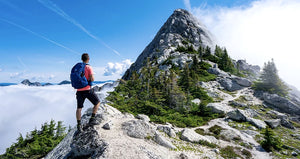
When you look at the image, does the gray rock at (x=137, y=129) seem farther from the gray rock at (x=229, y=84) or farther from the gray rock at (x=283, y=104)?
the gray rock at (x=229, y=84)

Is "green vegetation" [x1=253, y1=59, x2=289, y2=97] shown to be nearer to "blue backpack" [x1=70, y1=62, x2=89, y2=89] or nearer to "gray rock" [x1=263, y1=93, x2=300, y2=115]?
"gray rock" [x1=263, y1=93, x2=300, y2=115]

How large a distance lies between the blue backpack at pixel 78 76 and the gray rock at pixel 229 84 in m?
56.5

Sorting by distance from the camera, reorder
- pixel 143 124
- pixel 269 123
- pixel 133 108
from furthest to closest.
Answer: pixel 133 108, pixel 269 123, pixel 143 124

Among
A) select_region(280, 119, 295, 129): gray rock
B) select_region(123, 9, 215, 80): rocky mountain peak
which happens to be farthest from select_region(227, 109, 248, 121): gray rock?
select_region(123, 9, 215, 80): rocky mountain peak

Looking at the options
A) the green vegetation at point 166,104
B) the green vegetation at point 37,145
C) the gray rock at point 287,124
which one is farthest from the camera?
the green vegetation at point 37,145

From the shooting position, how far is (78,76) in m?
5.89

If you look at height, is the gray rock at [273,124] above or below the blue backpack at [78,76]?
below

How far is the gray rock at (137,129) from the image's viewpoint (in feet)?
28.4

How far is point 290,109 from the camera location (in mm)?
37969

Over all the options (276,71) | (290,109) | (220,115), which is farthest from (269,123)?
(276,71)

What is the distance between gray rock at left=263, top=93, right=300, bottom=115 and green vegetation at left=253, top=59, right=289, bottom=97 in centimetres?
811

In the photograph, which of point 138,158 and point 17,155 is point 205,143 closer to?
point 138,158

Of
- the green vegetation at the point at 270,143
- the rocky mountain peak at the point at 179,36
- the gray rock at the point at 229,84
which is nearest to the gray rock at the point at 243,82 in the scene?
the gray rock at the point at 229,84

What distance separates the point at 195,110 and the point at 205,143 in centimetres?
1734
